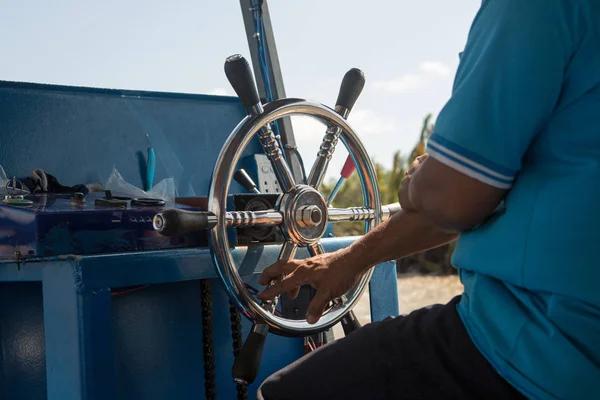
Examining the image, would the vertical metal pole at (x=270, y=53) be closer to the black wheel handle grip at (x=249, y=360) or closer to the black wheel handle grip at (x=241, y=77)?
the black wheel handle grip at (x=241, y=77)

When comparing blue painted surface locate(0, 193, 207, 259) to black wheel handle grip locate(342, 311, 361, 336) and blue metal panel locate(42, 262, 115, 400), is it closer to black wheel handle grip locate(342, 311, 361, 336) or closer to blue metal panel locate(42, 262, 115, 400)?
blue metal panel locate(42, 262, 115, 400)

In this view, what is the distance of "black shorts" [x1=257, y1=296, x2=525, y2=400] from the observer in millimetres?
971

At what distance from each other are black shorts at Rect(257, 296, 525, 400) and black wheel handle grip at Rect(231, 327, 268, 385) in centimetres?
13


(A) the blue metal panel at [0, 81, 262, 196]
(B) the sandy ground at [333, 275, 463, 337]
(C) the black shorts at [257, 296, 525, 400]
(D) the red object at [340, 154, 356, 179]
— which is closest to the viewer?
(C) the black shorts at [257, 296, 525, 400]

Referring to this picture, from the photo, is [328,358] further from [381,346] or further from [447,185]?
[447,185]

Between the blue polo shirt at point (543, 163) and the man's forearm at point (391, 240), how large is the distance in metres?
0.28

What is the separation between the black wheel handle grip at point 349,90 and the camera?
1.48 meters

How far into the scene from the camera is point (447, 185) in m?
0.93

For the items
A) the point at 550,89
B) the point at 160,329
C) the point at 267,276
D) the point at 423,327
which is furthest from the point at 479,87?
the point at 160,329

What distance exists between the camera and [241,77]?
50.1 inches

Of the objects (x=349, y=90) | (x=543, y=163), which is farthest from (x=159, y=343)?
(x=543, y=163)

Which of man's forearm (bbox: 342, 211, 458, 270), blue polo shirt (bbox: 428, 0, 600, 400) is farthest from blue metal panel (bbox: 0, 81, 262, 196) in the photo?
blue polo shirt (bbox: 428, 0, 600, 400)

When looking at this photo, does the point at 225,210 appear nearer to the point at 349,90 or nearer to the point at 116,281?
the point at 116,281

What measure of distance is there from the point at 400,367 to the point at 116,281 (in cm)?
Answer: 52
